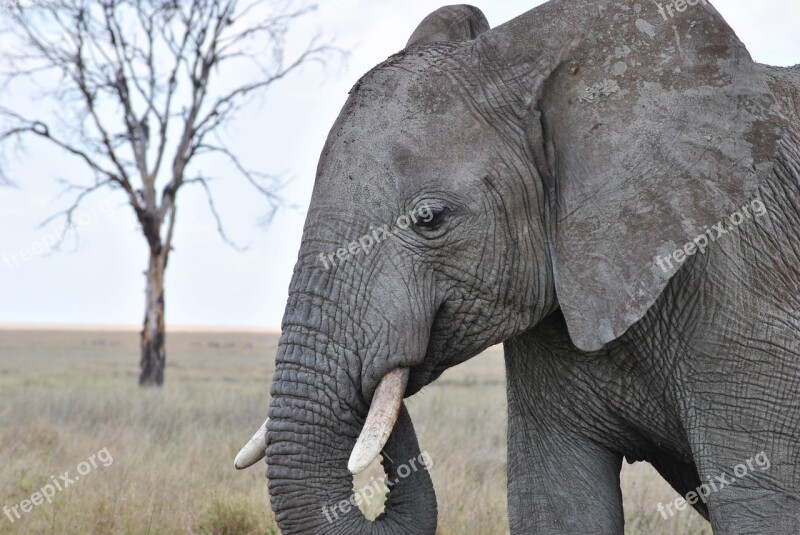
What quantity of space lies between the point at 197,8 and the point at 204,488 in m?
15.6

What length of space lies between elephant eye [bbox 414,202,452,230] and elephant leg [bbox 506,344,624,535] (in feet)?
3.48

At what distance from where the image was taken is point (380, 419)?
3.39 meters

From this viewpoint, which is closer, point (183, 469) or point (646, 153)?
point (646, 153)

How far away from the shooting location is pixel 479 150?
3613 mm

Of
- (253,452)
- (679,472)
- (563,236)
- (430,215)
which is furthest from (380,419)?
(679,472)

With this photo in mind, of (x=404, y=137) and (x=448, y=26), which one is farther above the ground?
(x=448, y=26)

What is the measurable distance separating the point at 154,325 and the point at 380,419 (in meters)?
17.8

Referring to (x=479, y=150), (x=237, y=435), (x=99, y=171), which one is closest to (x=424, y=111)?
(x=479, y=150)

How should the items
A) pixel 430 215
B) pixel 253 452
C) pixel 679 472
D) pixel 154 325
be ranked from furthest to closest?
pixel 154 325 < pixel 679 472 < pixel 253 452 < pixel 430 215

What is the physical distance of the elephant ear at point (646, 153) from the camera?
3.52 metres

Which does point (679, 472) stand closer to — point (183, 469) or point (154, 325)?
point (183, 469)

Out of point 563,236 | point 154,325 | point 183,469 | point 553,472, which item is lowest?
point 183,469

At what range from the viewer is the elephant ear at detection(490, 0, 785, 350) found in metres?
3.52

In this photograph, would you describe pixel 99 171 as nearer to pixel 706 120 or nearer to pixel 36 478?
pixel 36 478
